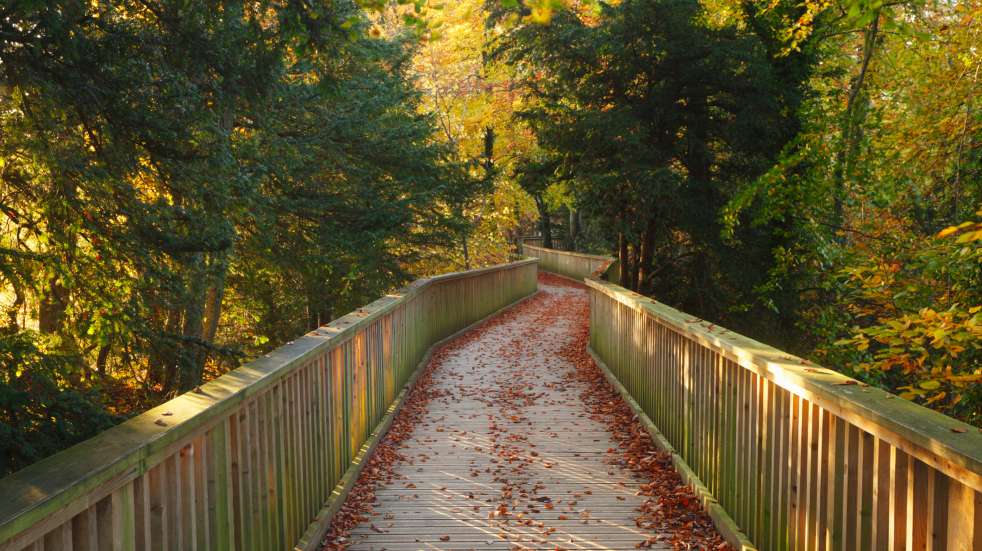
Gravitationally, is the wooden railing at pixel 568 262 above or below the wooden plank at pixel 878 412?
below

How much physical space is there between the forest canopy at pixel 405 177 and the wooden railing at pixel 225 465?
67.4 inches

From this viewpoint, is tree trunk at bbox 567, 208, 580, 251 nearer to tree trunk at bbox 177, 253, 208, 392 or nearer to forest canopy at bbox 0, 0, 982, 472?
forest canopy at bbox 0, 0, 982, 472

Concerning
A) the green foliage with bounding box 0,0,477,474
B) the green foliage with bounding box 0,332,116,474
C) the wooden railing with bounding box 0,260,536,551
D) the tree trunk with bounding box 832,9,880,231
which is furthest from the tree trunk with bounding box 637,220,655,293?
the green foliage with bounding box 0,332,116,474

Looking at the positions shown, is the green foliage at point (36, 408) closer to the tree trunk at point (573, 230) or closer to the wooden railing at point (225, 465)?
the wooden railing at point (225, 465)

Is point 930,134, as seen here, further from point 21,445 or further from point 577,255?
point 577,255

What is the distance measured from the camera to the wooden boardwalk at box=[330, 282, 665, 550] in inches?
189

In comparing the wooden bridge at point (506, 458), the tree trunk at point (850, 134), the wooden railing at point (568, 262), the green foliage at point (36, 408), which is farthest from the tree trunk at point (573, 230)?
the green foliage at point (36, 408)

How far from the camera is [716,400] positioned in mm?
4973

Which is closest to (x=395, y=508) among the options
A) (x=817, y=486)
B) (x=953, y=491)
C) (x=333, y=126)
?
(x=817, y=486)

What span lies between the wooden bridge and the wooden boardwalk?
2 centimetres

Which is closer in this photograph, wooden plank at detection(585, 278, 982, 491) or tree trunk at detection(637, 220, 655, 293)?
wooden plank at detection(585, 278, 982, 491)

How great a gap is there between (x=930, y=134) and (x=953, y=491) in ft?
31.3

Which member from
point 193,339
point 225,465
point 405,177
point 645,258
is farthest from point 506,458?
point 405,177

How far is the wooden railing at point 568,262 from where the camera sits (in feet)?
96.1
